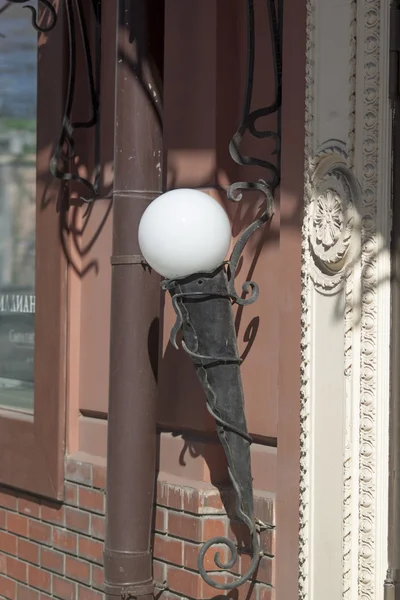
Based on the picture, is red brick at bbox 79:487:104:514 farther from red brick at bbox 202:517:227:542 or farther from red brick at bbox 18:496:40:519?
red brick at bbox 202:517:227:542

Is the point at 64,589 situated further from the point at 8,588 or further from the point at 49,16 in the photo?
the point at 49,16

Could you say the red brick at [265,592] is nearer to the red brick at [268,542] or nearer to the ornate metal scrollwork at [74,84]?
the red brick at [268,542]

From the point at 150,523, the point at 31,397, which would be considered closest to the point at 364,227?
the point at 150,523

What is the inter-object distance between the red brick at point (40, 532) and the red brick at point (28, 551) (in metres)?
0.04

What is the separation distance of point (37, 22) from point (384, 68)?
1.98 m

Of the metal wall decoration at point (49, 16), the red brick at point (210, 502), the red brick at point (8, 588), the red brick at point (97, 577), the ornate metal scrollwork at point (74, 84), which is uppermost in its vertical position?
the metal wall decoration at point (49, 16)

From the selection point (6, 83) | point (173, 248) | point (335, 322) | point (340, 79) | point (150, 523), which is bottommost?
point (150, 523)

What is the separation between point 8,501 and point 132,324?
57.2 inches

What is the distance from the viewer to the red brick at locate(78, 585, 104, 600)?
13.2ft

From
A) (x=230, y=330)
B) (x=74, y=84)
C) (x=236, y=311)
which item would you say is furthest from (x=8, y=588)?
(x=74, y=84)

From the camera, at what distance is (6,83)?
4738mm

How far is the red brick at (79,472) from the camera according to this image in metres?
4.07

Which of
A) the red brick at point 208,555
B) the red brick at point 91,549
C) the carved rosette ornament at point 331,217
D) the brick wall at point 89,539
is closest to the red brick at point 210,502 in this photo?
the brick wall at point 89,539

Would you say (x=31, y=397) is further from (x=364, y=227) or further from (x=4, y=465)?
(x=364, y=227)
